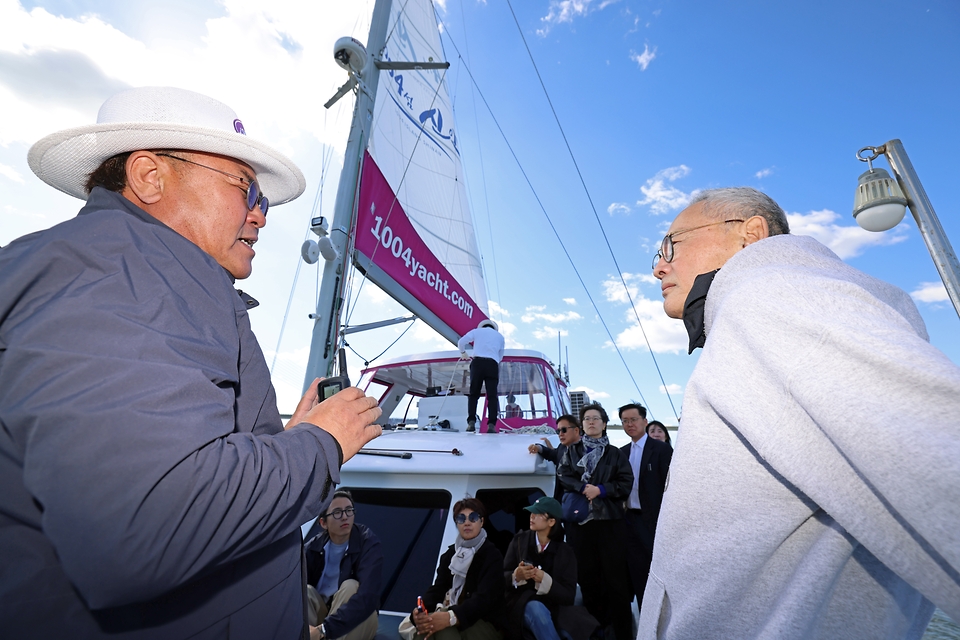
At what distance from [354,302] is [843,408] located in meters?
4.87

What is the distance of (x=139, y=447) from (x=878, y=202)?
4290 millimetres

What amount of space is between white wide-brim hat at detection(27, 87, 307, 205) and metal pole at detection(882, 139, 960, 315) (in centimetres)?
399

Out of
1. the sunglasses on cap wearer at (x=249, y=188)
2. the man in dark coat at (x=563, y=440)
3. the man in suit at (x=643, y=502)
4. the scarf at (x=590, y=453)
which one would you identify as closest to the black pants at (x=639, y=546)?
the man in suit at (x=643, y=502)

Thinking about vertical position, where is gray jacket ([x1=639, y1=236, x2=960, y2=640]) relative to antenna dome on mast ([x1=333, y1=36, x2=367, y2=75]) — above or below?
below

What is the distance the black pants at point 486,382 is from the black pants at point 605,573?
6.39 feet

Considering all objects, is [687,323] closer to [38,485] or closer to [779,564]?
[779,564]

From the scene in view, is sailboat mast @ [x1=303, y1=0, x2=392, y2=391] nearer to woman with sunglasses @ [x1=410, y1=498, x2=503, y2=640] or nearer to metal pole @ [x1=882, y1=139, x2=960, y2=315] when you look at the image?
woman with sunglasses @ [x1=410, y1=498, x2=503, y2=640]

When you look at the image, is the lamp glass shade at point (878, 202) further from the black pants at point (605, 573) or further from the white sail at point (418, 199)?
the white sail at point (418, 199)

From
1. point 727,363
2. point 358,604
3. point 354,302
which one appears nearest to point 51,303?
point 727,363

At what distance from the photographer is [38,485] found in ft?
1.74

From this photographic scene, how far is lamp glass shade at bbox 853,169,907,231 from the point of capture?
3.11 meters

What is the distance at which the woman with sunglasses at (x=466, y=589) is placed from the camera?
306 centimetres

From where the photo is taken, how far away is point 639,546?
3.97 meters

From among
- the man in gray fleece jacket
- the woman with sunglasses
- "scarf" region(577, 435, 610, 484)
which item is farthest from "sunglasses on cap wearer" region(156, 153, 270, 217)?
"scarf" region(577, 435, 610, 484)
